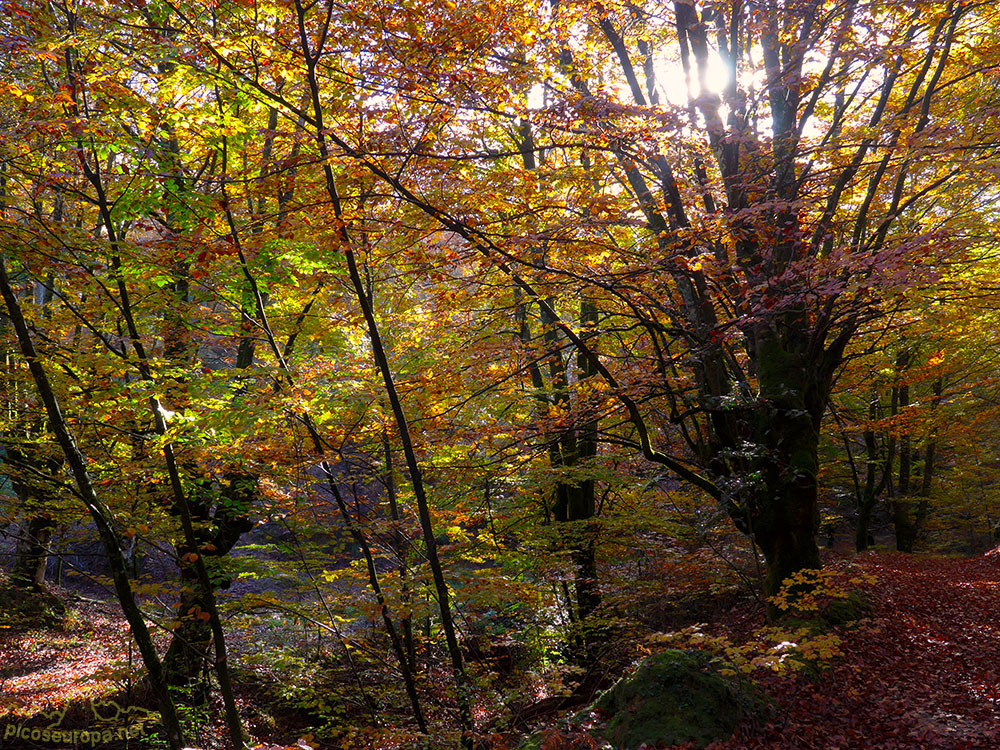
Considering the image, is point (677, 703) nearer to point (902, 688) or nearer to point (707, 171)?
point (902, 688)

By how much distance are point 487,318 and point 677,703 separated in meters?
6.61

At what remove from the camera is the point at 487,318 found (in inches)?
404

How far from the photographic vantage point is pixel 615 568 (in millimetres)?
13180

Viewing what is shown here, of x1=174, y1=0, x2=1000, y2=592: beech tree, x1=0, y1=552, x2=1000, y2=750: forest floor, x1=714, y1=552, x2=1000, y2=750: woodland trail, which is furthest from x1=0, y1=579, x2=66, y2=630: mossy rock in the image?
x1=714, y1=552, x2=1000, y2=750: woodland trail

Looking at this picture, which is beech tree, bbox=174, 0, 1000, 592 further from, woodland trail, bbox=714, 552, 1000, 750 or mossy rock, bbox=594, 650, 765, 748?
mossy rock, bbox=594, 650, 765, 748

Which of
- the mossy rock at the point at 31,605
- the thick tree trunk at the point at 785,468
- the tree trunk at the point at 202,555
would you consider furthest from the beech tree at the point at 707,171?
the mossy rock at the point at 31,605

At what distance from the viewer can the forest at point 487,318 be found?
5.45 metres

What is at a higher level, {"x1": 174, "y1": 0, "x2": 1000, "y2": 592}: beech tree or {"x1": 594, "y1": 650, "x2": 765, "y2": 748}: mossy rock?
{"x1": 174, "y1": 0, "x2": 1000, "y2": 592}: beech tree

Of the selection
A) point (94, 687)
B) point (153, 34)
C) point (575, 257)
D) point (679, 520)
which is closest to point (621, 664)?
point (679, 520)

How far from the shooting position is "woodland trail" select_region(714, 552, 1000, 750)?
511cm

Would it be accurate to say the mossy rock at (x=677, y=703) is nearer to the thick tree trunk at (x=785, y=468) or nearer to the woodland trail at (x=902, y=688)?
the woodland trail at (x=902, y=688)

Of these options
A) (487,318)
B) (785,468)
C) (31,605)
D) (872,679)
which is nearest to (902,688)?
(872,679)

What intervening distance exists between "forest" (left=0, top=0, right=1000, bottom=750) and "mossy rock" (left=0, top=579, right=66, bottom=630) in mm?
2646

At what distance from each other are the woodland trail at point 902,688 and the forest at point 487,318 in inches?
1.9
